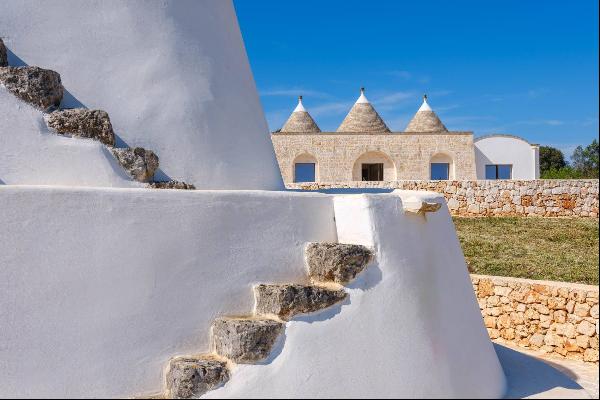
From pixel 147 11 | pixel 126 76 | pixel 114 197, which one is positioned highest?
pixel 147 11

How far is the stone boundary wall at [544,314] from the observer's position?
20.0 feet

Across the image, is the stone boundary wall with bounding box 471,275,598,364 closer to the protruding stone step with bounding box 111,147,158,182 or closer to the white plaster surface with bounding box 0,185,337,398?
the white plaster surface with bounding box 0,185,337,398

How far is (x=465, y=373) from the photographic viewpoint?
130 inches

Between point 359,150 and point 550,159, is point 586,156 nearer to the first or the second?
point 550,159

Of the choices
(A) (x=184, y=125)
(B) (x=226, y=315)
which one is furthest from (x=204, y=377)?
(A) (x=184, y=125)

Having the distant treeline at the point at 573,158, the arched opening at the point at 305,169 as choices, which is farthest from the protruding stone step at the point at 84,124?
the distant treeline at the point at 573,158

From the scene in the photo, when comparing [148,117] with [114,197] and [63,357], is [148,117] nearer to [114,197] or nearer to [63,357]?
[114,197]

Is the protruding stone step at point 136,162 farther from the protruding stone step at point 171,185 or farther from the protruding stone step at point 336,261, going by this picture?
the protruding stone step at point 336,261

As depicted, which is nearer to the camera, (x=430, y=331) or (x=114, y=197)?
(x=114, y=197)

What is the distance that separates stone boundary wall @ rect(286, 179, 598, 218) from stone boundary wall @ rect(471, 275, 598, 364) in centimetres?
694

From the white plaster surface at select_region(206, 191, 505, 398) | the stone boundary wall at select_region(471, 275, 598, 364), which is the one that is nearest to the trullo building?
the stone boundary wall at select_region(471, 275, 598, 364)

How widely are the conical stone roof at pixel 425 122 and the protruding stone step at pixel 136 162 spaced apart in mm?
20155

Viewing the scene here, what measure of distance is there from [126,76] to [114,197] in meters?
1.04

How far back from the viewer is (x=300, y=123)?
2247cm
